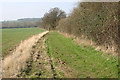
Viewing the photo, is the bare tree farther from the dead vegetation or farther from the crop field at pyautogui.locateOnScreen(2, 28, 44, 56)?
the dead vegetation

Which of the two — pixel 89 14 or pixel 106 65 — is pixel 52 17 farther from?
pixel 106 65

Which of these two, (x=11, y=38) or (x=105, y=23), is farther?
(x=11, y=38)

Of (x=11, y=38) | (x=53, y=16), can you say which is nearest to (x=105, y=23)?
(x=11, y=38)

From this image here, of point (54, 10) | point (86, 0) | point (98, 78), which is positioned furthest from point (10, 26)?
point (98, 78)

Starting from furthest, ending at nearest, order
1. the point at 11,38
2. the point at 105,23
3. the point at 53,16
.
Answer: the point at 53,16, the point at 11,38, the point at 105,23

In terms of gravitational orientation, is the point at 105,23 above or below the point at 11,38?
above

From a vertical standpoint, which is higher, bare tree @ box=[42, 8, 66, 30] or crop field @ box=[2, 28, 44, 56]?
bare tree @ box=[42, 8, 66, 30]

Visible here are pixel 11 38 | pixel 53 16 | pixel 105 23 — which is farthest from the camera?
pixel 53 16

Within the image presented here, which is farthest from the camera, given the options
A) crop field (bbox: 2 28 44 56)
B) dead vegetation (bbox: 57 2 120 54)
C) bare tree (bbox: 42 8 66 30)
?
bare tree (bbox: 42 8 66 30)

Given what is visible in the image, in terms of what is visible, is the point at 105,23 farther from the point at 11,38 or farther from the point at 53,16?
the point at 53,16

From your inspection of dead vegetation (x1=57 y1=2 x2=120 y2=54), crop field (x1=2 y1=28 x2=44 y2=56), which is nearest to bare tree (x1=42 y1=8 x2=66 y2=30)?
crop field (x1=2 y1=28 x2=44 y2=56)

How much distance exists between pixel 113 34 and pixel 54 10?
6164 cm

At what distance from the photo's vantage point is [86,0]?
48.2 ft

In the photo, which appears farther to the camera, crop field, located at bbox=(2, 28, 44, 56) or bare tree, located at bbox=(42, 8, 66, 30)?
bare tree, located at bbox=(42, 8, 66, 30)
